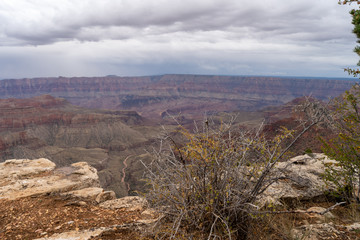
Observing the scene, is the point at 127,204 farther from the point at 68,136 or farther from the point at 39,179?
the point at 68,136

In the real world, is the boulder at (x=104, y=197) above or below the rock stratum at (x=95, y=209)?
below

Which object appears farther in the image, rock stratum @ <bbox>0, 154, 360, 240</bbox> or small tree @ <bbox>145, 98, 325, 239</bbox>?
rock stratum @ <bbox>0, 154, 360, 240</bbox>

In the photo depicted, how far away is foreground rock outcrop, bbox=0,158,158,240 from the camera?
5293 mm

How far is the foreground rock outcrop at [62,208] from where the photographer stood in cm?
529

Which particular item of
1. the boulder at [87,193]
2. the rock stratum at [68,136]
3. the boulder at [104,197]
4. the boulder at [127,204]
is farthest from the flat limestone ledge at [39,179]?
the rock stratum at [68,136]

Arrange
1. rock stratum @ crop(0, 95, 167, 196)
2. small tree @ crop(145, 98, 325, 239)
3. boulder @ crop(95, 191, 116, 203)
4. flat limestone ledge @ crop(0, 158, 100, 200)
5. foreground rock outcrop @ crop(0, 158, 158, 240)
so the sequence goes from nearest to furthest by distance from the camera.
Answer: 1. small tree @ crop(145, 98, 325, 239)
2. foreground rock outcrop @ crop(0, 158, 158, 240)
3. boulder @ crop(95, 191, 116, 203)
4. flat limestone ledge @ crop(0, 158, 100, 200)
5. rock stratum @ crop(0, 95, 167, 196)

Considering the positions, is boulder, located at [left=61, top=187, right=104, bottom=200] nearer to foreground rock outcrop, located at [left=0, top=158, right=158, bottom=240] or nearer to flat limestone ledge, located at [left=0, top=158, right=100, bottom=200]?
foreground rock outcrop, located at [left=0, top=158, right=158, bottom=240]

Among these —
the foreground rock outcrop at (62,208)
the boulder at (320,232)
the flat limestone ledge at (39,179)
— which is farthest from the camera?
the flat limestone ledge at (39,179)

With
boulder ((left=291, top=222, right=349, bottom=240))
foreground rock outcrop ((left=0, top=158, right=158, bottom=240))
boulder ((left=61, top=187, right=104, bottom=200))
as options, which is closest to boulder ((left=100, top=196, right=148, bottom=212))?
foreground rock outcrop ((left=0, top=158, right=158, bottom=240))

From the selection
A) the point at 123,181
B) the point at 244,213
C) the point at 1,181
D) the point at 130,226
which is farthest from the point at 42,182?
the point at 123,181

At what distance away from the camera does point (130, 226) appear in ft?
17.2

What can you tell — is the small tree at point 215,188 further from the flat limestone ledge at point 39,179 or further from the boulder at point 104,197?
the flat limestone ledge at point 39,179

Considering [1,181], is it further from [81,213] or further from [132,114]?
[132,114]

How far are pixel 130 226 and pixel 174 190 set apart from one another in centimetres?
171
